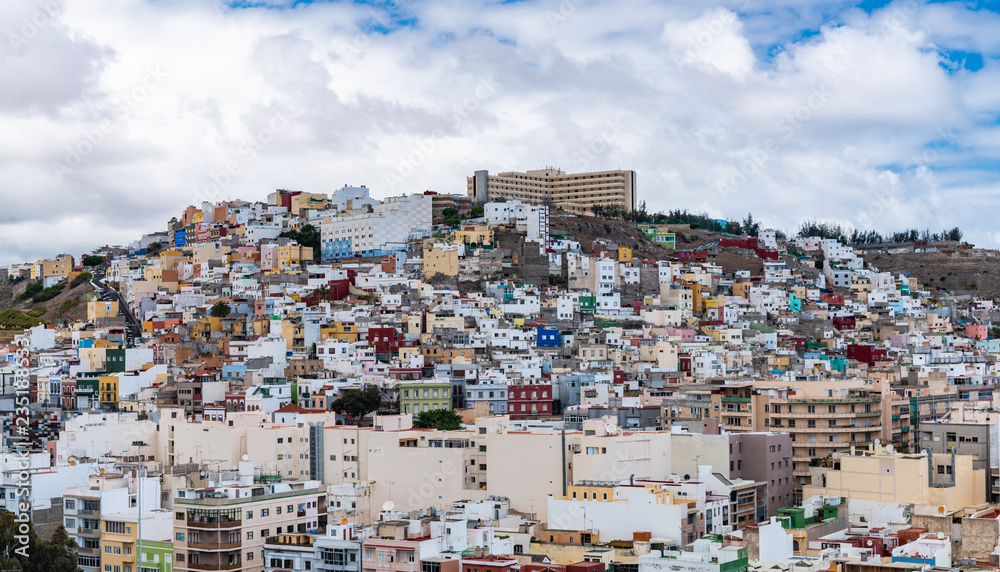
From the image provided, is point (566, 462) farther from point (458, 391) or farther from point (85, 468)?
point (458, 391)

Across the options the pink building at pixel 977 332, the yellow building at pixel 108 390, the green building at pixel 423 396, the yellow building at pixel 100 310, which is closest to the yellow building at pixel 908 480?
the green building at pixel 423 396

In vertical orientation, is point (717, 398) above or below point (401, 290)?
below

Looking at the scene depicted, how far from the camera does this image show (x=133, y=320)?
63969mm

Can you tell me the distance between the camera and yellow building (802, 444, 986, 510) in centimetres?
2906

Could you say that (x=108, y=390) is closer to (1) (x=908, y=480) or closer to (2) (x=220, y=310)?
(2) (x=220, y=310)

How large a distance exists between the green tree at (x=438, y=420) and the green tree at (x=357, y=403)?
222 centimetres

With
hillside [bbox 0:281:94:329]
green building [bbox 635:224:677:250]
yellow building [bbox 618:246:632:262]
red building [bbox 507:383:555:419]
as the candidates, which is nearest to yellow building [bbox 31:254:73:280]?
hillside [bbox 0:281:94:329]

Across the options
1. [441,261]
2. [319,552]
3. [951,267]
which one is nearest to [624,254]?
[441,261]

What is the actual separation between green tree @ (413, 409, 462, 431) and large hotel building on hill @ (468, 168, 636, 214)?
46.3m

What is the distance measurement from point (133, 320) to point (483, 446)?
36146 mm

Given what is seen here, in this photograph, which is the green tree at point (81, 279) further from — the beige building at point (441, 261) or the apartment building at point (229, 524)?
the apartment building at point (229, 524)

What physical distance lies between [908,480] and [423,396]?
18060 millimetres

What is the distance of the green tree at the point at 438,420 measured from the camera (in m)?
37.8

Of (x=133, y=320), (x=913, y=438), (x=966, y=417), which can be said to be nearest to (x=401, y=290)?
(x=133, y=320)
